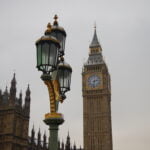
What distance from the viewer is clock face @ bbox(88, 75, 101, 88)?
86.8m

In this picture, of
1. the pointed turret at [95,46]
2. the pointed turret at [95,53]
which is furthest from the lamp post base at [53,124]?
the pointed turret at [95,46]

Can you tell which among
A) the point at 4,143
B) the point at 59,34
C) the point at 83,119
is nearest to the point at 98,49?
the point at 83,119

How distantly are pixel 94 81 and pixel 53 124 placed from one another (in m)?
79.2

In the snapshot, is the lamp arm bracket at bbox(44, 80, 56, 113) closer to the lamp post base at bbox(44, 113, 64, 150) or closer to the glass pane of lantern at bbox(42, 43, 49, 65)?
→ the lamp post base at bbox(44, 113, 64, 150)

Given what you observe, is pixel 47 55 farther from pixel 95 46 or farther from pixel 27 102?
pixel 95 46

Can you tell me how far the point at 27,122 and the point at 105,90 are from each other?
141 ft

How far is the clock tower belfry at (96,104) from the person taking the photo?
80.0m

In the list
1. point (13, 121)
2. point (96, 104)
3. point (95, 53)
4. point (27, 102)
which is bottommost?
point (13, 121)

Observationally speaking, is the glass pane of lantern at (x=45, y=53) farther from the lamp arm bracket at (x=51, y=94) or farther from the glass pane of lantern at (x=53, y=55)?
the lamp arm bracket at (x=51, y=94)

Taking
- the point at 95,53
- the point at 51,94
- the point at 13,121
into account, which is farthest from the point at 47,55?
the point at 95,53

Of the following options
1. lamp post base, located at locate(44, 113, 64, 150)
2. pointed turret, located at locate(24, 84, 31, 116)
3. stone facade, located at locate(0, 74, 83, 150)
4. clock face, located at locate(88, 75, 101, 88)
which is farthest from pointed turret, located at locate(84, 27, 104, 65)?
lamp post base, located at locate(44, 113, 64, 150)

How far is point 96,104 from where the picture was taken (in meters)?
85.4

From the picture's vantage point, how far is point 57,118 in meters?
8.10

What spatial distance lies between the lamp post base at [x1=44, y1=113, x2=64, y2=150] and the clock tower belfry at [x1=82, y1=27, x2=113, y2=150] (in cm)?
7231
